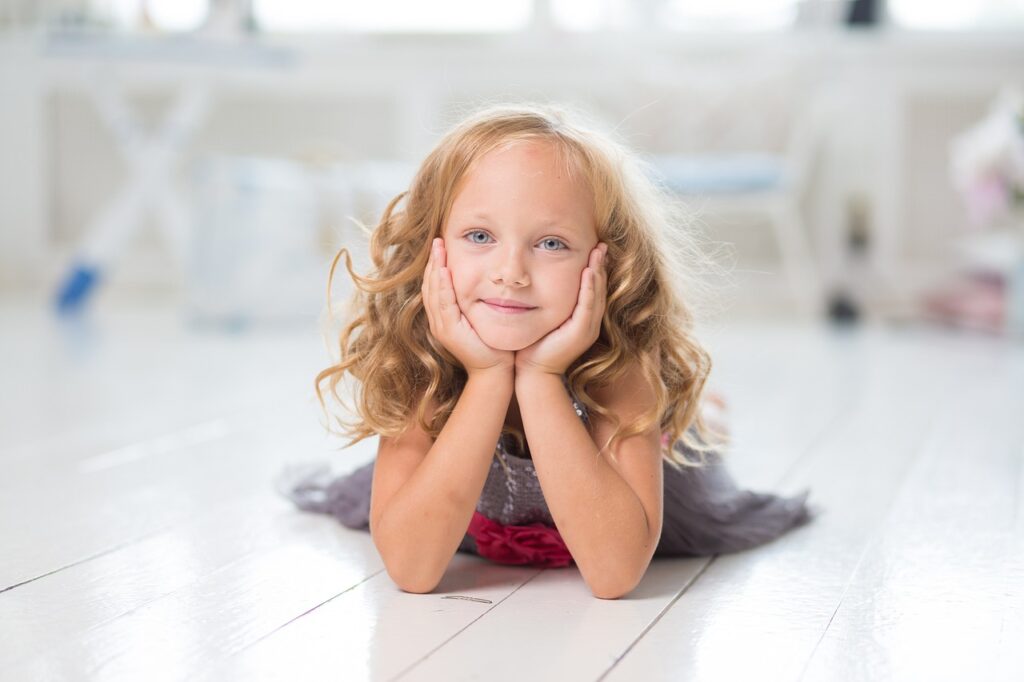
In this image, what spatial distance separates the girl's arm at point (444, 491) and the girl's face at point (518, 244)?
0.16 ft

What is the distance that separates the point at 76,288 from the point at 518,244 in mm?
3092

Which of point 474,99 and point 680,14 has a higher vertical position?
point 680,14

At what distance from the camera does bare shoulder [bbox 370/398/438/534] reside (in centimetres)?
109

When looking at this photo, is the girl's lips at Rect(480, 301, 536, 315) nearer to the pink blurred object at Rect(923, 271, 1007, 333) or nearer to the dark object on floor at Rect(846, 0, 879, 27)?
the pink blurred object at Rect(923, 271, 1007, 333)

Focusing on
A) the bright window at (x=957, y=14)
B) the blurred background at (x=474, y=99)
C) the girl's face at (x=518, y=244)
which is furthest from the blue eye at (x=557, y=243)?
the bright window at (x=957, y=14)

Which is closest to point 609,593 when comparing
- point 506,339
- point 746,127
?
point 506,339

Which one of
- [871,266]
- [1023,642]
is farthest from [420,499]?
[871,266]

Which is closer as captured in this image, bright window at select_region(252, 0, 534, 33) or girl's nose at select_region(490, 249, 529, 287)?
girl's nose at select_region(490, 249, 529, 287)

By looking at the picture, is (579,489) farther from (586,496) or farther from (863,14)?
(863,14)

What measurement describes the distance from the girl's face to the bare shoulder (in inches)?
5.1

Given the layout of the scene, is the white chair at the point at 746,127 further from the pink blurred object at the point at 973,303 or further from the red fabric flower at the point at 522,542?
the red fabric flower at the point at 522,542

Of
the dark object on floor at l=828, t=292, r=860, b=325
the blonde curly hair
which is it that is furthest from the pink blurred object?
the blonde curly hair

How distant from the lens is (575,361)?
1.10 m

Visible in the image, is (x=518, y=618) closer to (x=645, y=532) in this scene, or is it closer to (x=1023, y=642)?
(x=645, y=532)
